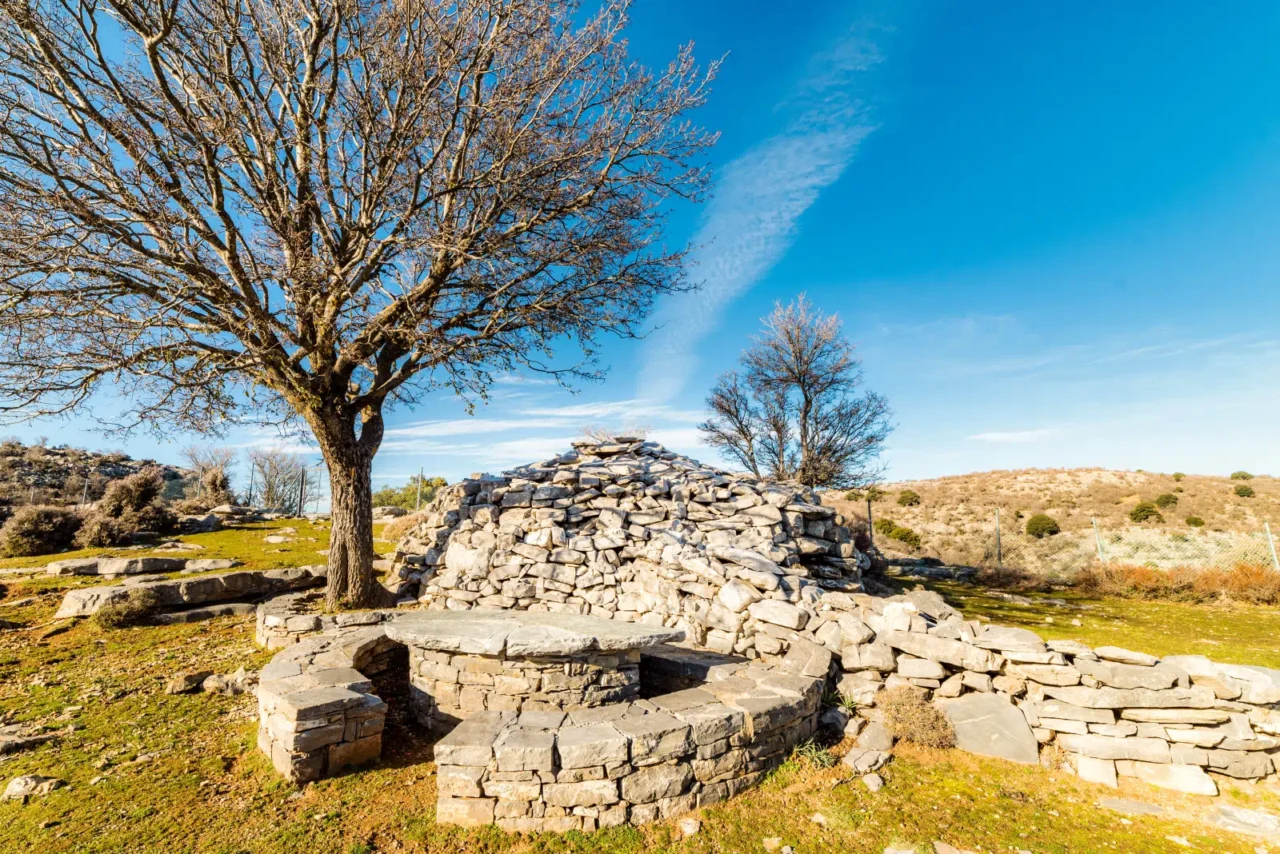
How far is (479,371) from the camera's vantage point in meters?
9.15

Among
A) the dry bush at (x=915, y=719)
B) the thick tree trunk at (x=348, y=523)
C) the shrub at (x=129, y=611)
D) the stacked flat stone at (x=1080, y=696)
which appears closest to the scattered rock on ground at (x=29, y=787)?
the thick tree trunk at (x=348, y=523)

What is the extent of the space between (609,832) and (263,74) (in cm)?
1071

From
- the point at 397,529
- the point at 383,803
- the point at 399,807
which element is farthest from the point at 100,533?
the point at 399,807

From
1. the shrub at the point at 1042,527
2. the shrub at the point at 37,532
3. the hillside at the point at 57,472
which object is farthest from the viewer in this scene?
the shrub at the point at 1042,527

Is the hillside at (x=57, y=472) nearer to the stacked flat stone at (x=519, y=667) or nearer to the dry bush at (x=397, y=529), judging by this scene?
the dry bush at (x=397, y=529)

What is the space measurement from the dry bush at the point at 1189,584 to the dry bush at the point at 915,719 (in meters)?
10.1

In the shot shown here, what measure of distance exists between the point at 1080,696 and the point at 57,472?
41.8m

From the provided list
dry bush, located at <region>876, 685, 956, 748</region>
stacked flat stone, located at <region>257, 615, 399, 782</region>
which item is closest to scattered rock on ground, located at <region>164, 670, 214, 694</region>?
stacked flat stone, located at <region>257, 615, 399, 782</region>

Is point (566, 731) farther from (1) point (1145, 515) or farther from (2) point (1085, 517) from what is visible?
(1) point (1145, 515)

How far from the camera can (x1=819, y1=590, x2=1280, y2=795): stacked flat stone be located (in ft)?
15.0

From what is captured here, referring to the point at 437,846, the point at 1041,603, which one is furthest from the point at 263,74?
the point at 1041,603

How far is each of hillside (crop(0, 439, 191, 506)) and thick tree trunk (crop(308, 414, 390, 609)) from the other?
72.0ft

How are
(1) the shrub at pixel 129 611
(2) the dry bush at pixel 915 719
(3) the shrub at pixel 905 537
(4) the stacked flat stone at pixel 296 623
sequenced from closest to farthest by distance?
(2) the dry bush at pixel 915 719 < (4) the stacked flat stone at pixel 296 623 < (1) the shrub at pixel 129 611 < (3) the shrub at pixel 905 537

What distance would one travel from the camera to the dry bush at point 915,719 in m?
5.04
